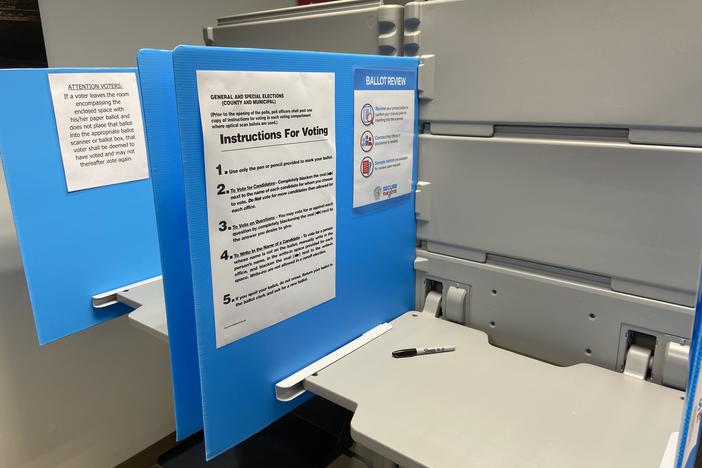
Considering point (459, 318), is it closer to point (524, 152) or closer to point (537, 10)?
point (524, 152)

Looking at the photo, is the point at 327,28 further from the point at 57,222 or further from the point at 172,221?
the point at 57,222

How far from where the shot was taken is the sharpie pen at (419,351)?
93cm

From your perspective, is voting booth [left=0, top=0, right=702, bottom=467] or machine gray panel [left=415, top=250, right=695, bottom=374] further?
machine gray panel [left=415, top=250, right=695, bottom=374]

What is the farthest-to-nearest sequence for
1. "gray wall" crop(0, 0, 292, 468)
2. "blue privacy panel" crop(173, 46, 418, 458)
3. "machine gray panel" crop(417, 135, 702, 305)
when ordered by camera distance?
"gray wall" crop(0, 0, 292, 468), "machine gray panel" crop(417, 135, 702, 305), "blue privacy panel" crop(173, 46, 418, 458)

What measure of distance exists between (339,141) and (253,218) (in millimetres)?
220

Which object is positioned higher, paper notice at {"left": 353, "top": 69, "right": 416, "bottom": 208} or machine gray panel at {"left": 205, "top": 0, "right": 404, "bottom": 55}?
machine gray panel at {"left": 205, "top": 0, "right": 404, "bottom": 55}

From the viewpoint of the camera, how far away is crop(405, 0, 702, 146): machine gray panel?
73 cm

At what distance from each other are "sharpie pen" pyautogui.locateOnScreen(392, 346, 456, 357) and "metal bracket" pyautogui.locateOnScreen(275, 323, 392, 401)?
0.25 ft

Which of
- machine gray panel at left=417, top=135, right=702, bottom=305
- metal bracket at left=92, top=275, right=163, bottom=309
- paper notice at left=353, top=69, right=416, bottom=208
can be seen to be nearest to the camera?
machine gray panel at left=417, top=135, right=702, bottom=305

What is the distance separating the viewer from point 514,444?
0.70 metres

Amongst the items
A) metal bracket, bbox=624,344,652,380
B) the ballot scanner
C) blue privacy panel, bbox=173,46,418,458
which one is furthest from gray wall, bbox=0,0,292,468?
metal bracket, bbox=624,344,652,380

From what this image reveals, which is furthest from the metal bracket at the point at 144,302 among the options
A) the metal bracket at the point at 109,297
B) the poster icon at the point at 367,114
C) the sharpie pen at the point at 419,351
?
the poster icon at the point at 367,114

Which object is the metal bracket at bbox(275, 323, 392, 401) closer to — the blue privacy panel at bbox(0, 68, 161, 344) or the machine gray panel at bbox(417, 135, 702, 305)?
the machine gray panel at bbox(417, 135, 702, 305)

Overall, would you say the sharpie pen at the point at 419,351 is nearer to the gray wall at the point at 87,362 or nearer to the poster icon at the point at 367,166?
the poster icon at the point at 367,166
